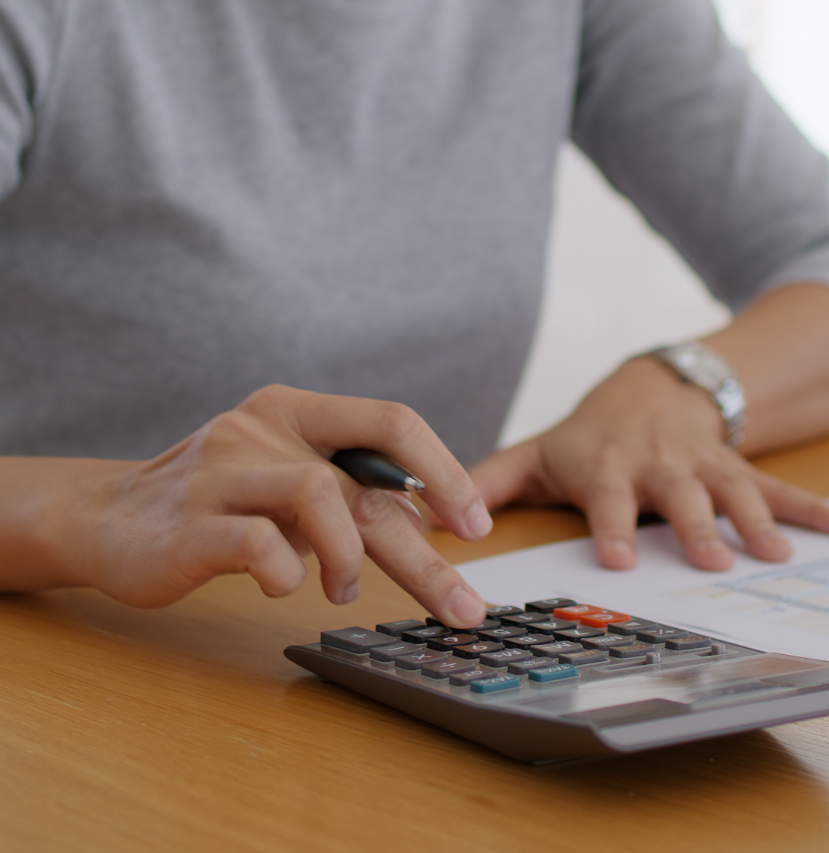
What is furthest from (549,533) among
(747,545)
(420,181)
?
(420,181)

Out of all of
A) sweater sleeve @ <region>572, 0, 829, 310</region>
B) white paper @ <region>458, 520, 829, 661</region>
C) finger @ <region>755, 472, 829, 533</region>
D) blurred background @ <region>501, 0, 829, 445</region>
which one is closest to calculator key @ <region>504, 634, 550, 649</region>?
white paper @ <region>458, 520, 829, 661</region>

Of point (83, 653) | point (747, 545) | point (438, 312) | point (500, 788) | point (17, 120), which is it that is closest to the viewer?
point (500, 788)

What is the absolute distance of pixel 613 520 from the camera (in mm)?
621

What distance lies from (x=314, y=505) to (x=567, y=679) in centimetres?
13

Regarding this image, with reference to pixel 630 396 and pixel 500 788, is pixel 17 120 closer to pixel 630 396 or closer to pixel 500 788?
pixel 630 396

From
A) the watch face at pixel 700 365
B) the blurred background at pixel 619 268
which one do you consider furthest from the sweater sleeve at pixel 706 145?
the blurred background at pixel 619 268

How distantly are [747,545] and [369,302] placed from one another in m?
0.44

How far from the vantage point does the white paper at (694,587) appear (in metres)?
0.45

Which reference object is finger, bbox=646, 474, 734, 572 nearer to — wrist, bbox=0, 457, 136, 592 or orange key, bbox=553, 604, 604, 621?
orange key, bbox=553, 604, 604, 621

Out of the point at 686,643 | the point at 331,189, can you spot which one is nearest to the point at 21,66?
the point at 331,189

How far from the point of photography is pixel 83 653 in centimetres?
43

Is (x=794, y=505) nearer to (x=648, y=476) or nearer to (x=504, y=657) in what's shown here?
(x=648, y=476)

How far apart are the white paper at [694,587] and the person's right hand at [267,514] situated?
108 millimetres

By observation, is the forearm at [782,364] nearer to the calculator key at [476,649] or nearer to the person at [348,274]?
the person at [348,274]
